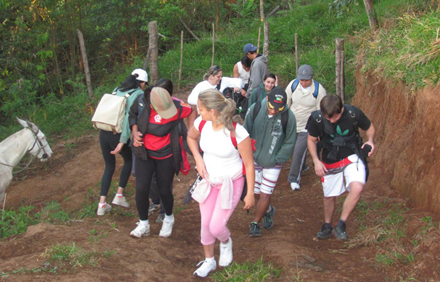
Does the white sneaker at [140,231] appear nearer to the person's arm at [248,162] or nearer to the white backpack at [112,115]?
the white backpack at [112,115]

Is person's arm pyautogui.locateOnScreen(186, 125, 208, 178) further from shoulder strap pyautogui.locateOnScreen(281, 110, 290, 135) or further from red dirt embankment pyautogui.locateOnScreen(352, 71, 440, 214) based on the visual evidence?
red dirt embankment pyautogui.locateOnScreen(352, 71, 440, 214)

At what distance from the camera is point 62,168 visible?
945 centimetres

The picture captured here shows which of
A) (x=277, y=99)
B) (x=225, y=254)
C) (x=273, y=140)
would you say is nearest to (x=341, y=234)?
(x=273, y=140)

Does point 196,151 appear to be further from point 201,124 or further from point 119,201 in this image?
point 119,201

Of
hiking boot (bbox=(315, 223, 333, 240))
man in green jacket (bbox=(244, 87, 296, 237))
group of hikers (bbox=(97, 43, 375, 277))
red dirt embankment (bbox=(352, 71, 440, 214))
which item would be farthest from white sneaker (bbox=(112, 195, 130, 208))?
red dirt embankment (bbox=(352, 71, 440, 214))

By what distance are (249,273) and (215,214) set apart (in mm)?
634

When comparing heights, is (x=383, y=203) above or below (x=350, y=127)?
below

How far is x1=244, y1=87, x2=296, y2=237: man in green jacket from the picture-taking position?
5172 mm

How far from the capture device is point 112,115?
5773mm

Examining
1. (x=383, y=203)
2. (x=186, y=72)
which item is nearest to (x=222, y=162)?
(x=383, y=203)

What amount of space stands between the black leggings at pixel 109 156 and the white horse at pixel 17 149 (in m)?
2.47

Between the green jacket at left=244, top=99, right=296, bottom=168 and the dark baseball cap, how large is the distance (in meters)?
0.12

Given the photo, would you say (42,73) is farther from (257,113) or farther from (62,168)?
(257,113)

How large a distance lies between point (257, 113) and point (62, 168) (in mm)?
5406
